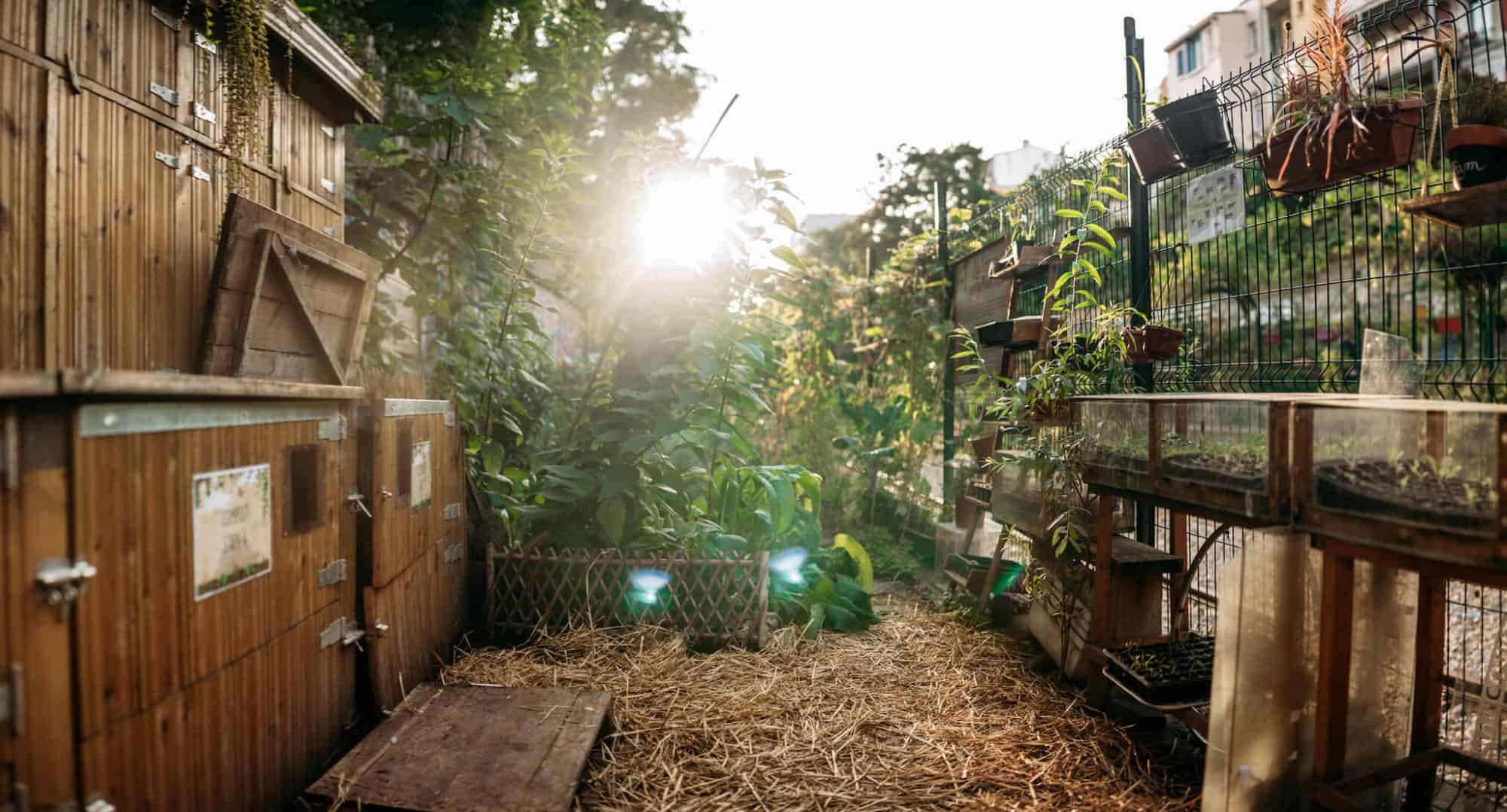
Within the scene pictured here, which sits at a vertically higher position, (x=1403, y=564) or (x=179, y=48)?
(x=179, y=48)

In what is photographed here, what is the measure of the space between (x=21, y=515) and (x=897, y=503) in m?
5.57

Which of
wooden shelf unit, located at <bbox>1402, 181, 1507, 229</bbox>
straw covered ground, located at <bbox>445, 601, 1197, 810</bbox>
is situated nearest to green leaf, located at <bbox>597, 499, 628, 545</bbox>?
straw covered ground, located at <bbox>445, 601, 1197, 810</bbox>

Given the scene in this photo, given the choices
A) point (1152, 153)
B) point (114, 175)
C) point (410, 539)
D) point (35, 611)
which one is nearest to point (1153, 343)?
point (1152, 153)

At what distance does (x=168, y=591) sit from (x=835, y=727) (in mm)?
2052

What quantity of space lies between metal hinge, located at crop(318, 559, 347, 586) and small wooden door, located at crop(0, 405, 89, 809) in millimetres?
942

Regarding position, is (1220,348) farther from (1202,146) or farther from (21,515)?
(21,515)

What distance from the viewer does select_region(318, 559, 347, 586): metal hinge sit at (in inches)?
86.6

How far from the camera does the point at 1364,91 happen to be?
7.66 feet

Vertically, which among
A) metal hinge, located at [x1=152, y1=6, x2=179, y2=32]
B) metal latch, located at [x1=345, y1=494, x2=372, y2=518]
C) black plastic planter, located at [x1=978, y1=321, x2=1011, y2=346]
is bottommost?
metal latch, located at [x1=345, y1=494, x2=372, y2=518]

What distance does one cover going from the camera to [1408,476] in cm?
160

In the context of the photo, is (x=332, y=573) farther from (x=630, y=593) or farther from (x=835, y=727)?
(x=835, y=727)

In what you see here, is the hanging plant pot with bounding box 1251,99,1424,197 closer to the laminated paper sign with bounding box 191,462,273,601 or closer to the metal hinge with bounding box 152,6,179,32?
the laminated paper sign with bounding box 191,462,273,601

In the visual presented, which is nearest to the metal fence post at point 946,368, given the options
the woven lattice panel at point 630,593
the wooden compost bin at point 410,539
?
the woven lattice panel at point 630,593

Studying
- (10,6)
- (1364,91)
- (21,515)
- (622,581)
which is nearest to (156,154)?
(10,6)
